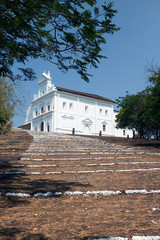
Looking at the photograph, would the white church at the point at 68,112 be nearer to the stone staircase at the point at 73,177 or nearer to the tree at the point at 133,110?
the tree at the point at 133,110

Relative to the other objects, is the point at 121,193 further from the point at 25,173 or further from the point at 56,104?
the point at 56,104

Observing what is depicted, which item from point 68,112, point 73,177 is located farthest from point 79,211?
point 68,112

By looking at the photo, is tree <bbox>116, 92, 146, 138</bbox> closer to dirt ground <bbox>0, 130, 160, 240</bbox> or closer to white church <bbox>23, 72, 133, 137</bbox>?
white church <bbox>23, 72, 133, 137</bbox>

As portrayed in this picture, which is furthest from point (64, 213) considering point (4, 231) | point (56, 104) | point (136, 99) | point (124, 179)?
point (56, 104)

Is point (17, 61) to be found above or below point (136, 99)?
below

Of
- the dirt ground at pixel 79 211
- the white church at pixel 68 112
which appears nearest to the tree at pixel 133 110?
the white church at pixel 68 112

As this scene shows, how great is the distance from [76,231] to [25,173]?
466 centimetres

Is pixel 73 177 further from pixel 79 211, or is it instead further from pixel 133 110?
pixel 133 110

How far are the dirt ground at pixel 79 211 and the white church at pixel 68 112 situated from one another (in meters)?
37.5

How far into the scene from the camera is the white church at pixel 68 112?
148 ft

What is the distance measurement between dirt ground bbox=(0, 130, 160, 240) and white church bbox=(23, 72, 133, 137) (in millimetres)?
37498

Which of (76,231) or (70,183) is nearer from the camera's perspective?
(76,231)

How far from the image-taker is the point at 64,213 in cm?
421

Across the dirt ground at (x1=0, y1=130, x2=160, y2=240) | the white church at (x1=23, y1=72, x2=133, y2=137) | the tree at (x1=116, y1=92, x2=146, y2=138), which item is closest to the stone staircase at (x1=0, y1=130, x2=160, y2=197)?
the dirt ground at (x1=0, y1=130, x2=160, y2=240)
